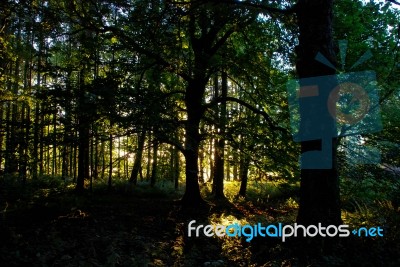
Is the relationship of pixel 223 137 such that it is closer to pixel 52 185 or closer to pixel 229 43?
pixel 229 43

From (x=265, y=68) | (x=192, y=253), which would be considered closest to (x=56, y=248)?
(x=192, y=253)

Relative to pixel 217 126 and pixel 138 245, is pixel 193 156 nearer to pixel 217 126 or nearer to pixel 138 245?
pixel 217 126

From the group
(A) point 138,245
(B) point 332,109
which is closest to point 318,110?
(B) point 332,109

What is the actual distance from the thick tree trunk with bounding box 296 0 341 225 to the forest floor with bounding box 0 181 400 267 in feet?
2.07

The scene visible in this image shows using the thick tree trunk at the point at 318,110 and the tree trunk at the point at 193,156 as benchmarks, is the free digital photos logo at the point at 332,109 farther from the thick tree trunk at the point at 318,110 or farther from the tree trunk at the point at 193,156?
the tree trunk at the point at 193,156

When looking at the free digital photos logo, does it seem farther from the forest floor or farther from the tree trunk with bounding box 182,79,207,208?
the tree trunk with bounding box 182,79,207,208

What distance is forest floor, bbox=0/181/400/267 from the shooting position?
5461mm

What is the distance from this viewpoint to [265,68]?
12773 mm

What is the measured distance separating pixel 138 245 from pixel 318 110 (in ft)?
16.2

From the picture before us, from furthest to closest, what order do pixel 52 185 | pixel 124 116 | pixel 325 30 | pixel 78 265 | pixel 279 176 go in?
pixel 52 185
pixel 279 176
pixel 124 116
pixel 325 30
pixel 78 265

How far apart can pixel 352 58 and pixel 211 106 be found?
20.0ft

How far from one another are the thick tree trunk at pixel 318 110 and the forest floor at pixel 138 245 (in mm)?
631

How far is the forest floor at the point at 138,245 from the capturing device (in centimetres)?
546

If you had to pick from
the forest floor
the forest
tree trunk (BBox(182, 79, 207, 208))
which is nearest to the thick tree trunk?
the forest
